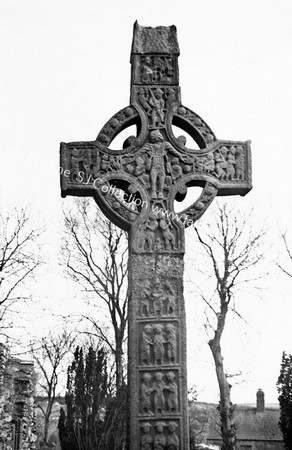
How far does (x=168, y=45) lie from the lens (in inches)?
221

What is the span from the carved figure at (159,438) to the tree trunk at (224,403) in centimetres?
1361

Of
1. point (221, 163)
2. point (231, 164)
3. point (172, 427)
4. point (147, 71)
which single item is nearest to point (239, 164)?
point (231, 164)

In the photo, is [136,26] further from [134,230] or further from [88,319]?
[88,319]

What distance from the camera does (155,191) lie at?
525 cm

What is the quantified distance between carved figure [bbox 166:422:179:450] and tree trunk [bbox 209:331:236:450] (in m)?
13.6

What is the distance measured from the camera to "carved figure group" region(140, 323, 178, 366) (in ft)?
15.6

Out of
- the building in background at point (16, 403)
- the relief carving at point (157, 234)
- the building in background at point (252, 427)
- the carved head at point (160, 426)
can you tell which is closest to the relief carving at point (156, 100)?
the relief carving at point (157, 234)

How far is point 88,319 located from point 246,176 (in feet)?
51.5

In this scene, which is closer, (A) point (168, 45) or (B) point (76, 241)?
(A) point (168, 45)

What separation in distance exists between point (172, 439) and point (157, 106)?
3.01 metres

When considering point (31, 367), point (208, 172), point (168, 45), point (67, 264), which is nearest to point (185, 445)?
point (208, 172)

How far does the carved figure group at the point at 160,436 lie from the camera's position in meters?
4.54

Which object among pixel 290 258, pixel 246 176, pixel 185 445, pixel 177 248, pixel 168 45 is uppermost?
pixel 290 258

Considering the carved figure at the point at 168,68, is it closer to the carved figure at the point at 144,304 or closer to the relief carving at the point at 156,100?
the relief carving at the point at 156,100
